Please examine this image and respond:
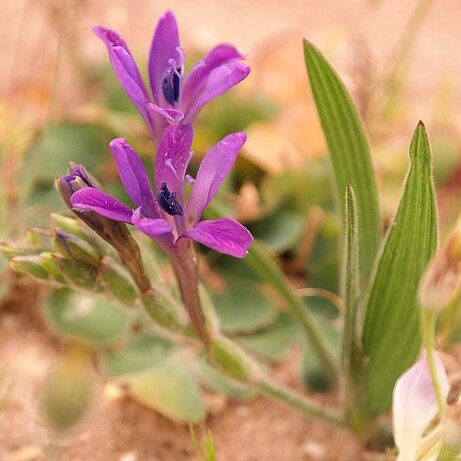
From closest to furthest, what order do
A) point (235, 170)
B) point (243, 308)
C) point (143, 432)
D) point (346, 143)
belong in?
point (346, 143) < point (143, 432) < point (243, 308) < point (235, 170)

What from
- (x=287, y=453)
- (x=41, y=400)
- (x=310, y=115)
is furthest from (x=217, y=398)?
(x=310, y=115)

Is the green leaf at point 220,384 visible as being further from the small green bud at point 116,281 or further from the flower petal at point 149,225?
the flower petal at point 149,225

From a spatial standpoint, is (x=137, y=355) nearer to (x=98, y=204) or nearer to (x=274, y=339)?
(x=274, y=339)

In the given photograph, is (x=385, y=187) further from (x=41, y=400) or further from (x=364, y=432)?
(x=41, y=400)

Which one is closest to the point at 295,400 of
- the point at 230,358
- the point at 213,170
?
the point at 230,358

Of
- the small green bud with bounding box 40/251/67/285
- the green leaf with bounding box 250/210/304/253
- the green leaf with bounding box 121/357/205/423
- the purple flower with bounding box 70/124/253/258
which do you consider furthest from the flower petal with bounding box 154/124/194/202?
the green leaf with bounding box 250/210/304/253

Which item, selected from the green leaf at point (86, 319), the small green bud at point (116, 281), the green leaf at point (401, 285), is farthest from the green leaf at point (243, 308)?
the small green bud at point (116, 281)
